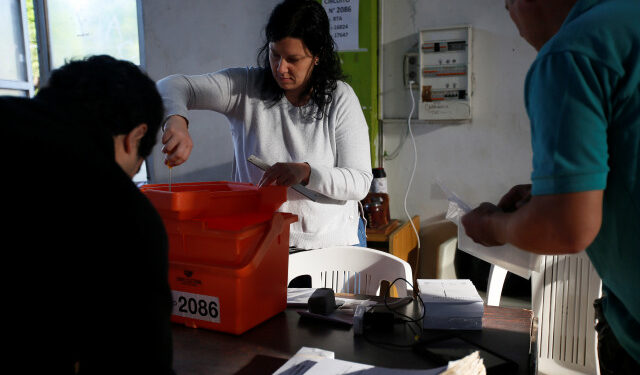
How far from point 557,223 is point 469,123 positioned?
251 centimetres

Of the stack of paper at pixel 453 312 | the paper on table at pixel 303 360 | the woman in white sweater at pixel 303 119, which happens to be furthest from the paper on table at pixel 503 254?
the woman in white sweater at pixel 303 119

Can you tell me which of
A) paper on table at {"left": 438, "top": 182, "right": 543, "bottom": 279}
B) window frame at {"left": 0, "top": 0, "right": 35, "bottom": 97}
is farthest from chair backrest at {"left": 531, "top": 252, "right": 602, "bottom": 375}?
window frame at {"left": 0, "top": 0, "right": 35, "bottom": 97}

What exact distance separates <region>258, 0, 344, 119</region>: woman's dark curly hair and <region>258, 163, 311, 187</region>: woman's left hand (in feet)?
0.96

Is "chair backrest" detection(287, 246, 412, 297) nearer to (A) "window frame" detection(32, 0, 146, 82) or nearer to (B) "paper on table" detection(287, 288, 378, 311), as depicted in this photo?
(B) "paper on table" detection(287, 288, 378, 311)

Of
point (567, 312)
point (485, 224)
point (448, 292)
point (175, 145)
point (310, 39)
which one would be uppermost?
point (310, 39)

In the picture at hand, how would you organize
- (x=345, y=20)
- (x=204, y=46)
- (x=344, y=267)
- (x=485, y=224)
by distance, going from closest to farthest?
(x=485, y=224)
(x=344, y=267)
(x=345, y=20)
(x=204, y=46)

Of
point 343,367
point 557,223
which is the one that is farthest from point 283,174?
point 557,223

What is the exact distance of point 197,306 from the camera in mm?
1239

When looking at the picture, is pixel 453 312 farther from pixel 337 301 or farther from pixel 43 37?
pixel 43 37

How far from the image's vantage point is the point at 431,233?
3238 millimetres

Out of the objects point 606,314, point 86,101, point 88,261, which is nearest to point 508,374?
point 606,314

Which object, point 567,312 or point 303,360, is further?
point 567,312

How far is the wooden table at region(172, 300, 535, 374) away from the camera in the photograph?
1038mm

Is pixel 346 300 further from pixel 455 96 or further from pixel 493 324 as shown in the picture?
pixel 455 96
